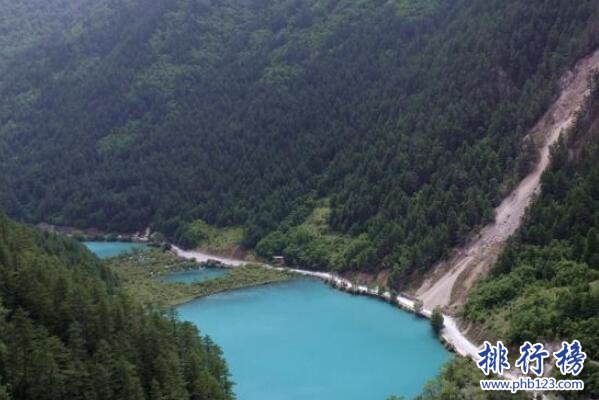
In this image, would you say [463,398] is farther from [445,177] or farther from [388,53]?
[388,53]

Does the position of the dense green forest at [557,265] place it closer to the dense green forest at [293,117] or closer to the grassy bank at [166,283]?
the dense green forest at [293,117]

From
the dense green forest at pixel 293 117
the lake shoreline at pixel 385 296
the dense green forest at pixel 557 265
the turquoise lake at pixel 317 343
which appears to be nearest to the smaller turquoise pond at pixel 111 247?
the dense green forest at pixel 293 117

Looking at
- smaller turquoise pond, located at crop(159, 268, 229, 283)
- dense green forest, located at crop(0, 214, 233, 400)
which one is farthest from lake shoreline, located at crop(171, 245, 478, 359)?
dense green forest, located at crop(0, 214, 233, 400)

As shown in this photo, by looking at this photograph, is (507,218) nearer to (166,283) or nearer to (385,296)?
(385,296)

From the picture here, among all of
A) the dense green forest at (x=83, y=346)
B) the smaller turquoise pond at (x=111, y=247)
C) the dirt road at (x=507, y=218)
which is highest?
the smaller turquoise pond at (x=111, y=247)

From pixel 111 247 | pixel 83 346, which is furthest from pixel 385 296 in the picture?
pixel 111 247

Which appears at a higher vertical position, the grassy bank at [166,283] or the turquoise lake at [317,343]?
the grassy bank at [166,283]
